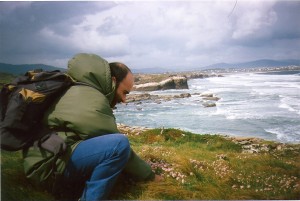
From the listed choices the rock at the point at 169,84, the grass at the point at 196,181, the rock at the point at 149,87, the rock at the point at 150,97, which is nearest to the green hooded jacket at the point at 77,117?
the grass at the point at 196,181

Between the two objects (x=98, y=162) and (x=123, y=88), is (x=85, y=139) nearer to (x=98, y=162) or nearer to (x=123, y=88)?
(x=98, y=162)

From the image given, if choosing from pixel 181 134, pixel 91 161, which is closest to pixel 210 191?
pixel 91 161

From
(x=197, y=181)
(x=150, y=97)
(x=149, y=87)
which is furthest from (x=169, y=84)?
(x=197, y=181)

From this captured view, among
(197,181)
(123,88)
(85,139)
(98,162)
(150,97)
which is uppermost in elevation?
(123,88)

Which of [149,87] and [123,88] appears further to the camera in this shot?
[149,87]

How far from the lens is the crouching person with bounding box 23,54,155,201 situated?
3109 millimetres

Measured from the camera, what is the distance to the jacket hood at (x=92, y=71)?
3.35 metres

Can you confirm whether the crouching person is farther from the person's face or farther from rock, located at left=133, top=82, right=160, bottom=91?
rock, located at left=133, top=82, right=160, bottom=91

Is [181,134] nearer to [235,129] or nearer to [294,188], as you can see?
[235,129]

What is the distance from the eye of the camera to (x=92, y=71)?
3342mm

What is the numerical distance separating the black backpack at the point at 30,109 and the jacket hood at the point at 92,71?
0.57ft

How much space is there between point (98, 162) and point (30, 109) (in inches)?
Answer: 35.0

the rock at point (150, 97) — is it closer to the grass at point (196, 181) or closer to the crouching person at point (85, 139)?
the grass at point (196, 181)

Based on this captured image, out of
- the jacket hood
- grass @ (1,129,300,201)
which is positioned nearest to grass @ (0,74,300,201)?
grass @ (1,129,300,201)
